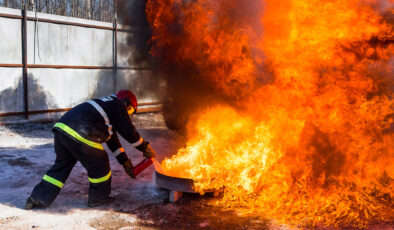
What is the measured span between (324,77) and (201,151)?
1935 mm

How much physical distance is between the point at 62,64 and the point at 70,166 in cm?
698

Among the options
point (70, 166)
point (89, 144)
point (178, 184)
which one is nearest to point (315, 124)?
point (178, 184)

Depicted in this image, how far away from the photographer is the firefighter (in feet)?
14.6

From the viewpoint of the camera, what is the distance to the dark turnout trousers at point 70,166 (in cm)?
445

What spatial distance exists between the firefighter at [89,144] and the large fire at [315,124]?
3.63ft

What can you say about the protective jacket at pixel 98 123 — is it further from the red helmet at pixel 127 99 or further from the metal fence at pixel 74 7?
the metal fence at pixel 74 7

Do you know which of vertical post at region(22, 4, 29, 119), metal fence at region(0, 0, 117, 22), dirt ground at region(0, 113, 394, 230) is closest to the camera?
dirt ground at region(0, 113, 394, 230)

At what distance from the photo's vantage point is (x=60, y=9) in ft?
76.6

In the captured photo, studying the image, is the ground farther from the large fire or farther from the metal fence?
the metal fence

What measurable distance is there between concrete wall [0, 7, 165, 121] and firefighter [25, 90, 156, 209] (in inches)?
185

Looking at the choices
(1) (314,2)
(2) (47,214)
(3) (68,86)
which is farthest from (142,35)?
(2) (47,214)

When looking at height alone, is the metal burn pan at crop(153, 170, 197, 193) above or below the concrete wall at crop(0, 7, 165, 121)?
below

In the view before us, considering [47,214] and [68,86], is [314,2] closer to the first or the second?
[47,214]

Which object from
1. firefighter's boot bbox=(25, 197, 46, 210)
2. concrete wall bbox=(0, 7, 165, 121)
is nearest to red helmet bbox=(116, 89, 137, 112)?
firefighter's boot bbox=(25, 197, 46, 210)
